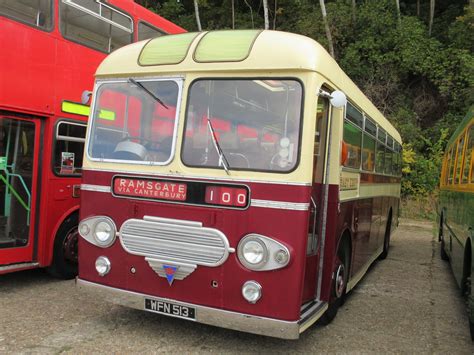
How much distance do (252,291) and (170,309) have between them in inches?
31.8

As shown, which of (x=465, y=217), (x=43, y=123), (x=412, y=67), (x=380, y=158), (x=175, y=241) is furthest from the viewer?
(x=412, y=67)

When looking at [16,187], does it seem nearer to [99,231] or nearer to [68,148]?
[68,148]

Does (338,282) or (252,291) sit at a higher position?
(252,291)

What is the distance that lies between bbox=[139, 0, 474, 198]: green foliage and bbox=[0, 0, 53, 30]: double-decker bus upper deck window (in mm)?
17166

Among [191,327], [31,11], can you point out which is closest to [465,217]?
[191,327]

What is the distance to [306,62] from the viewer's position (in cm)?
388

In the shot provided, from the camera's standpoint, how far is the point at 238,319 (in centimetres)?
385

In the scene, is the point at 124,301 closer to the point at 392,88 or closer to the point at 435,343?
the point at 435,343

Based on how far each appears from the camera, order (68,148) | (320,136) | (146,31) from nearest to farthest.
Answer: (320,136), (68,148), (146,31)

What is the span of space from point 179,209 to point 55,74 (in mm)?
3264

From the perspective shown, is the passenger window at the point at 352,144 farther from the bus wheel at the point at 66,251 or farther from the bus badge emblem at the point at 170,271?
the bus wheel at the point at 66,251

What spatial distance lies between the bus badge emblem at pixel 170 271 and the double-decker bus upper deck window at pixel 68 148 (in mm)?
2871

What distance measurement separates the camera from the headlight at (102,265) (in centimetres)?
443

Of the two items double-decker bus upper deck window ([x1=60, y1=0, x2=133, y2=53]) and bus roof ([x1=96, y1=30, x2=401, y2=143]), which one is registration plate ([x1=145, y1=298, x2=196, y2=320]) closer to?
bus roof ([x1=96, y1=30, x2=401, y2=143])
